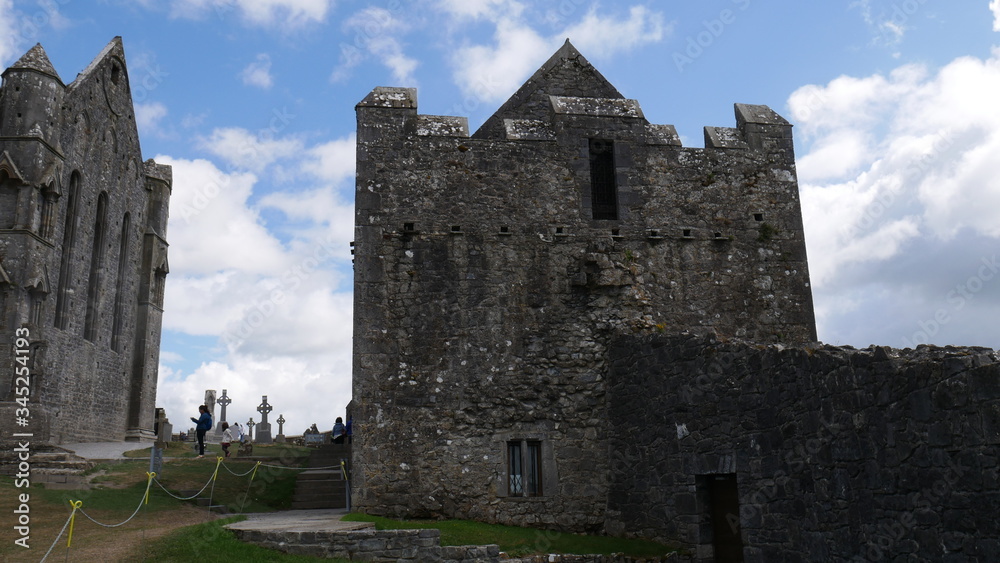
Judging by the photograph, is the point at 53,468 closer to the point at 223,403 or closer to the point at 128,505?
the point at 128,505

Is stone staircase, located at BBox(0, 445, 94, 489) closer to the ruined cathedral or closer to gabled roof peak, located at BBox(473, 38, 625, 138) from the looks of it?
the ruined cathedral

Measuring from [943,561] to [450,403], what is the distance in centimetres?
796

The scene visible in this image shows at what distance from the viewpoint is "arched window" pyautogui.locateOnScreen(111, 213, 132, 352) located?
2775 centimetres

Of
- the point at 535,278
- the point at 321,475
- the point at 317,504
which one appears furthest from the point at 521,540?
the point at 321,475

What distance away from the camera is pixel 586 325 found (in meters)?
13.5

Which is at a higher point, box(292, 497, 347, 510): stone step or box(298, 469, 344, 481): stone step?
box(298, 469, 344, 481): stone step

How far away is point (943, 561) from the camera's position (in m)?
6.57

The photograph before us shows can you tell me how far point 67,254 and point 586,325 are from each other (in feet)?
61.5

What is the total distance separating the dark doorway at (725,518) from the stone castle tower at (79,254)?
17.4m

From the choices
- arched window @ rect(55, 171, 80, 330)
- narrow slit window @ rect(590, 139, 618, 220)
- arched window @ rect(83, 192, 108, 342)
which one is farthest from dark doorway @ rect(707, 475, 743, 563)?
arched window @ rect(83, 192, 108, 342)

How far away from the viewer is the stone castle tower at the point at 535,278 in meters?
12.7

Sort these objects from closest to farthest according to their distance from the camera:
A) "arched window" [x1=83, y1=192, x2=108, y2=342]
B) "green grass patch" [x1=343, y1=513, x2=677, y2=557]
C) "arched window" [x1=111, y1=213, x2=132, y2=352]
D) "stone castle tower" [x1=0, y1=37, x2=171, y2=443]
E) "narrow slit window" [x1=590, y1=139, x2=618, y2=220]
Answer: "green grass patch" [x1=343, y1=513, x2=677, y2=557] < "narrow slit window" [x1=590, y1=139, x2=618, y2=220] < "stone castle tower" [x1=0, y1=37, x2=171, y2=443] < "arched window" [x1=83, y1=192, x2=108, y2=342] < "arched window" [x1=111, y1=213, x2=132, y2=352]

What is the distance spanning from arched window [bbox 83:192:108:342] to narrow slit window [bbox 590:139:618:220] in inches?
765

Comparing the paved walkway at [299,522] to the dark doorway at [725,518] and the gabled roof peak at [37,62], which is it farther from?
the gabled roof peak at [37,62]
